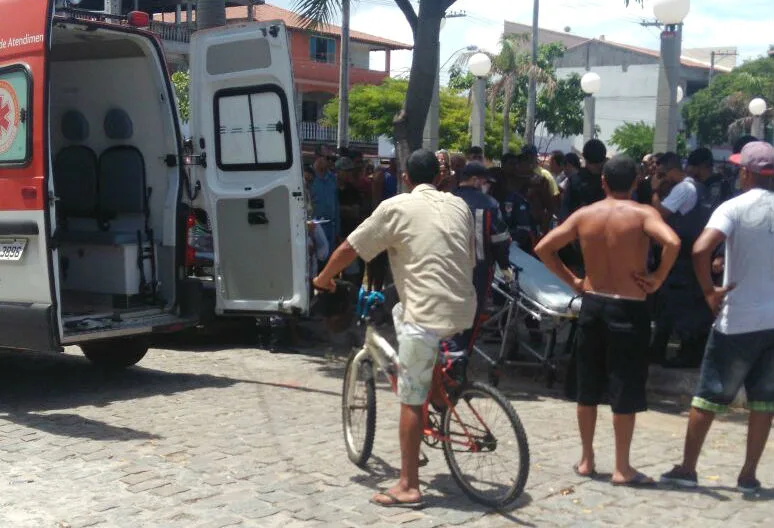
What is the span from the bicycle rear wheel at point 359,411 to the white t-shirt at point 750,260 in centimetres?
198

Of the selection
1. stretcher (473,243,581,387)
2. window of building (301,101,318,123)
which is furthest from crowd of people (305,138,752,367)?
window of building (301,101,318,123)

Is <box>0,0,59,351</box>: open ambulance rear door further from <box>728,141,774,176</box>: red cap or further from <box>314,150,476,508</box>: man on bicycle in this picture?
<box>728,141,774,176</box>: red cap

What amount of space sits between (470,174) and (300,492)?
3.09 metres

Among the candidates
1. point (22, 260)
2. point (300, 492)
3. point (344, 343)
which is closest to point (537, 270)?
point (344, 343)

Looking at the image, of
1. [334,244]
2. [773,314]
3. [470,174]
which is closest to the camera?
[773,314]

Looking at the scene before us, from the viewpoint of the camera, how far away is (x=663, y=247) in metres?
5.50

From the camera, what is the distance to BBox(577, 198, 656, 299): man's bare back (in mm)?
5531

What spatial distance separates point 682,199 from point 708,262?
8.85 feet

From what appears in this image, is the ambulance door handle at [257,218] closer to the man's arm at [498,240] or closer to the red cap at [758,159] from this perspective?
the man's arm at [498,240]

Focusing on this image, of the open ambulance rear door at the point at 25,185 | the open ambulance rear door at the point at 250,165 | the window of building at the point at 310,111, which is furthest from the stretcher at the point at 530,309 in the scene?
the window of building at the point at 310,111

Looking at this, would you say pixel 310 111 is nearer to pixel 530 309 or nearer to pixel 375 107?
pixel 375 107

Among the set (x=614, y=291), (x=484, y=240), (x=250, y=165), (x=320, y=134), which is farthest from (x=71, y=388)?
(x=320, y=134)

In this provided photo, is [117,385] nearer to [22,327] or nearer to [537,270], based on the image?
[22,327]

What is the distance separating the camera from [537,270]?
326 inches
